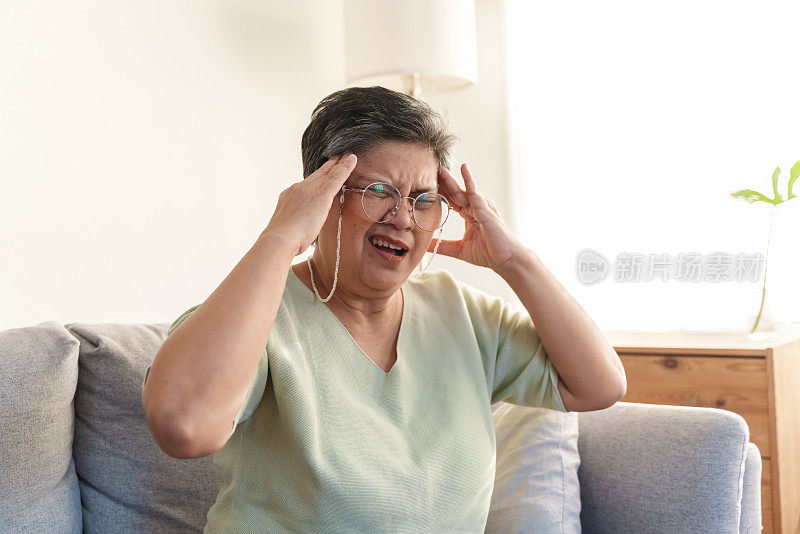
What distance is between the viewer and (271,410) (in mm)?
1196

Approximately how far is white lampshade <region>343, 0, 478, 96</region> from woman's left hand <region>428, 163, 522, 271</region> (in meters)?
1.05

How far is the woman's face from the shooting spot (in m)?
1.27

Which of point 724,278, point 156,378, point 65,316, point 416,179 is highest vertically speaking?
point 416,179

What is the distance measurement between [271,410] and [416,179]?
0.45 metres

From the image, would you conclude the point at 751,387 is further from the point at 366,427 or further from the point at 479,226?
the point at 366,427

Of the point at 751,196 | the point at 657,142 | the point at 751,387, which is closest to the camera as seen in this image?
the point at 751,387

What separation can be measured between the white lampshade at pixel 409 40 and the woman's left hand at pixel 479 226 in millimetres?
1050

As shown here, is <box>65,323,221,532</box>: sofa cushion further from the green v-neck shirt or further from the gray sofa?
the green v-neck shirt

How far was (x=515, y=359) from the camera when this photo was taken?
144 centimetres

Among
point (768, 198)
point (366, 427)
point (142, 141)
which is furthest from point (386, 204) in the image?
point (768, 198)

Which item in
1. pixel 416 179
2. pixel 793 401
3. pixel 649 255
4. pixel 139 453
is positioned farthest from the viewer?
pixel 649 255

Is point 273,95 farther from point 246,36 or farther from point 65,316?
point 65,316

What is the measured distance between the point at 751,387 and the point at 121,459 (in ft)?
5.12

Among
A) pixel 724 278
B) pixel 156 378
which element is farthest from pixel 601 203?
pixel 156 378
